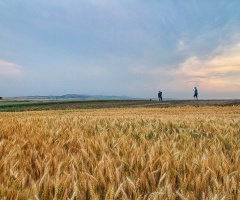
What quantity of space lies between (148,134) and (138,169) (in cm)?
142

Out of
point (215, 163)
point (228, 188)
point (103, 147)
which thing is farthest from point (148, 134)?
point (228, 188)

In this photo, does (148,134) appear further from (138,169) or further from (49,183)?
(49,183)

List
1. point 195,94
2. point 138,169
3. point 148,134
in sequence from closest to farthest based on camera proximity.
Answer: point 138,169
point 148,134
point 195,94

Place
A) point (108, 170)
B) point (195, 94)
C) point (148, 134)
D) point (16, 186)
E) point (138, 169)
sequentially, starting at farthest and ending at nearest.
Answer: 1. point (195, 94)
2. point (148, 134)
3. point (138, 169)
4. point (108, 170)
5. point (16, 186)

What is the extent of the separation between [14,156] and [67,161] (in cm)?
53

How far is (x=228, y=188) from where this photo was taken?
0.95 m

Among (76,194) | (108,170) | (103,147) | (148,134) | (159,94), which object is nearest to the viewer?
(76,194)

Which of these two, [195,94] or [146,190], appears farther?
[195,94]

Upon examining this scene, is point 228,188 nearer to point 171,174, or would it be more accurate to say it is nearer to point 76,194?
point 171,174

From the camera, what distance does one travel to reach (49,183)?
1.00 m

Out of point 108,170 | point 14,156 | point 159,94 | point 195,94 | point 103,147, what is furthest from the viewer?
point 159,94

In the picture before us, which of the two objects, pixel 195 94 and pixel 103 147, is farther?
pixel 195 94

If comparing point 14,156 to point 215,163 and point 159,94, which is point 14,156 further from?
point 159,94

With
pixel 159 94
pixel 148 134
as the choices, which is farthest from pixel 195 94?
pixel 148 134
